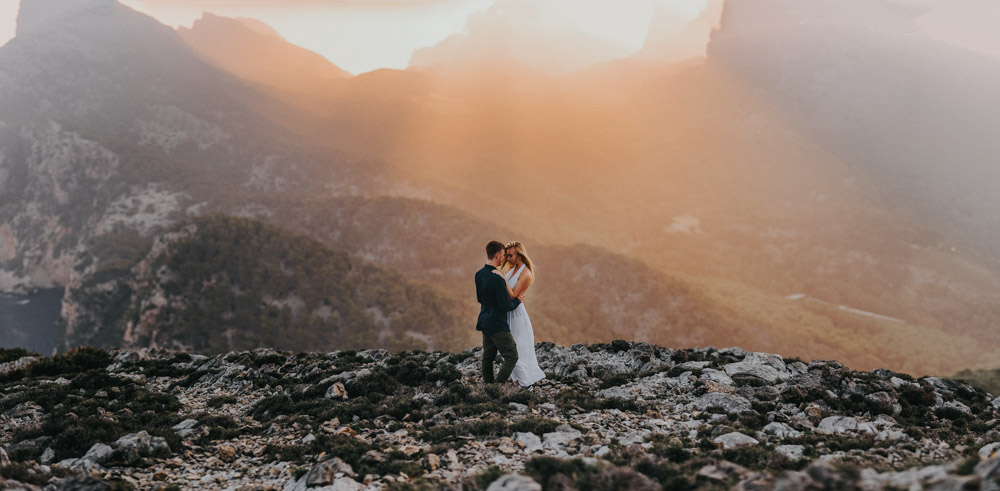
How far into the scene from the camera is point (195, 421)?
1298cm

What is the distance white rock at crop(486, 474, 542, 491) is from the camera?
623cm

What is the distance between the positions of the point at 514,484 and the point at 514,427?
4311 mm

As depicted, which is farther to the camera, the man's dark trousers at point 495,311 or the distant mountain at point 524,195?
the distant mountain at point 524,195

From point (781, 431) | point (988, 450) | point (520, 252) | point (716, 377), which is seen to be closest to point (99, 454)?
point (520, 252)

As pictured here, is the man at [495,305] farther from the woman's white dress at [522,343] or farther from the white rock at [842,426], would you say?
the white rock at [842,426]

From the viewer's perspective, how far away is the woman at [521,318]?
45.3 feet

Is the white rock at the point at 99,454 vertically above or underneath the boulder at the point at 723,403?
underneath

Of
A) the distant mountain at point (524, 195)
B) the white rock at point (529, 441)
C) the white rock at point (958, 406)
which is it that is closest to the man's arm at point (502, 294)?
the white rock at point (529, 441)

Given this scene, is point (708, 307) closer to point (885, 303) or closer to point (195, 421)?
point (885, 303)

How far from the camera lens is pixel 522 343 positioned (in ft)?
47.7

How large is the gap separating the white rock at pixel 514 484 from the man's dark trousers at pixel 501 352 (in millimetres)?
7019

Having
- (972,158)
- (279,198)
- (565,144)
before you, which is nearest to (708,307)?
(279,198)

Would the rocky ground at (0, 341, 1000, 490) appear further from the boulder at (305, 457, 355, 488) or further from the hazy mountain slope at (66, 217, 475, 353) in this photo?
the hazy mountain slope at (66, 217, 475, 353)

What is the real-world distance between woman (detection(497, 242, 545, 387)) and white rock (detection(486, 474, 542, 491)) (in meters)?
6.95
